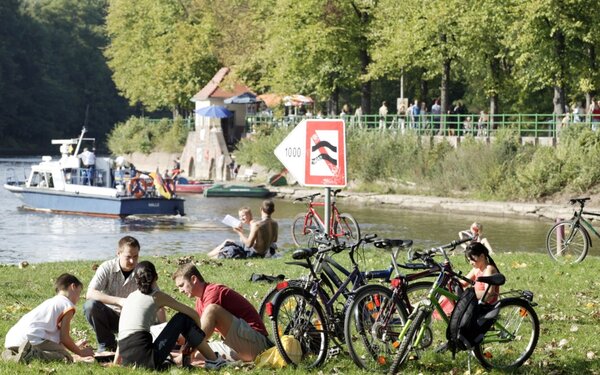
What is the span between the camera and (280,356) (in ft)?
37.0

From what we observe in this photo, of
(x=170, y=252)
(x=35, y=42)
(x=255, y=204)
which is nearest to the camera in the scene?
(x=170, y=252)

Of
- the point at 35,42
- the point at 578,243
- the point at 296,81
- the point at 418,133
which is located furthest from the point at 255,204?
the point at 35,42

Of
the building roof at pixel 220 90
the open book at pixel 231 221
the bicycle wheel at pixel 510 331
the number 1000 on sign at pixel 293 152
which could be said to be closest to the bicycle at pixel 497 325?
the bicycle wheel at pixel 510 331

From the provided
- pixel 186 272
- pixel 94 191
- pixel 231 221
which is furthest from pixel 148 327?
pixel 94 191

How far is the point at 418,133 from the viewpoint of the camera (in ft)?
185

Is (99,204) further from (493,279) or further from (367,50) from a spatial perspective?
(493,279)

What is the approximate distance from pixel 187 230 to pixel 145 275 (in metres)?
31.1

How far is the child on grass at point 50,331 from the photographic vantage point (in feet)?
37.2

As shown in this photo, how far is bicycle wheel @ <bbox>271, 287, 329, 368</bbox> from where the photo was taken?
1123cm

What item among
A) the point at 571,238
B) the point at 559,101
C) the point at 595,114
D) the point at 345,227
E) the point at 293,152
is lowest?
the point at 345,227

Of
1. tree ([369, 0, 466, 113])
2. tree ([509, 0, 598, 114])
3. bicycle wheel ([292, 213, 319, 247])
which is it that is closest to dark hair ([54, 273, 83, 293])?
bicycle wheel ([292, 213, 319, 247])

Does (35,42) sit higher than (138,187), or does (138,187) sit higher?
(35,42)

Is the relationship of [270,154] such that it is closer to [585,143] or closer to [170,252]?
[585,143]

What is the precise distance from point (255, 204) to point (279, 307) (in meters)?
44.6
